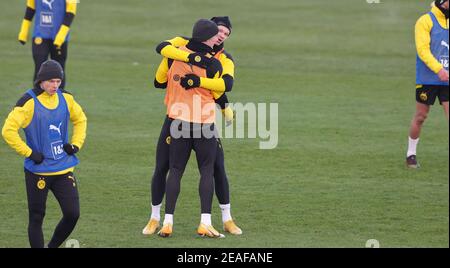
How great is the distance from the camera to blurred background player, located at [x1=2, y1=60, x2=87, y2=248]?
28.8 ft

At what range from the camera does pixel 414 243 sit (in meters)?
9.61

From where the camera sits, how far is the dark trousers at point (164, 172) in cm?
988

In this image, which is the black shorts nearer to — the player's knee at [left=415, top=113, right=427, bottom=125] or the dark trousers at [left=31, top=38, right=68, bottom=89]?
the player's knee at [left=415, top=113, right=427, bottom=125]

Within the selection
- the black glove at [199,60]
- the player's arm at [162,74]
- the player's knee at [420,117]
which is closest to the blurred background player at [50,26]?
the player's knee at [420,117]

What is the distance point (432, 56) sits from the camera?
1239 cm

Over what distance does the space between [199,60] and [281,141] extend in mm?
5100

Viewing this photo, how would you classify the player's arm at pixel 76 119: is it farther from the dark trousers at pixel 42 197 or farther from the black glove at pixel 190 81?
the black glove at pixel 190 81

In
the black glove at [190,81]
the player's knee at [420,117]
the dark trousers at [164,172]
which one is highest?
the black glove at [190,81]

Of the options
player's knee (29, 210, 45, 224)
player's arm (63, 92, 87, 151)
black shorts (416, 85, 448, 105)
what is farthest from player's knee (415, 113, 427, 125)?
player's knee (29, 210, 45, 224)

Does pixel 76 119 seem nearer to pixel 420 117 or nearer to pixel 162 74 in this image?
pixel 162 74

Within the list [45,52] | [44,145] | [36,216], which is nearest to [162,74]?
[44,145]

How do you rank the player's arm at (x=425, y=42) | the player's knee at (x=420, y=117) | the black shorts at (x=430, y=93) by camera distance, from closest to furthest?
the player's arm at (x=425, y=42) < the black shorts at (x=430, y=93) < the player's knee at (x=420, y=117)

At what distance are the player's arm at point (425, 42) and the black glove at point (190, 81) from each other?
4.01 meters

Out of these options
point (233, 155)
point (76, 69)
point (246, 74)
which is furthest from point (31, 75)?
point (233, 155)
